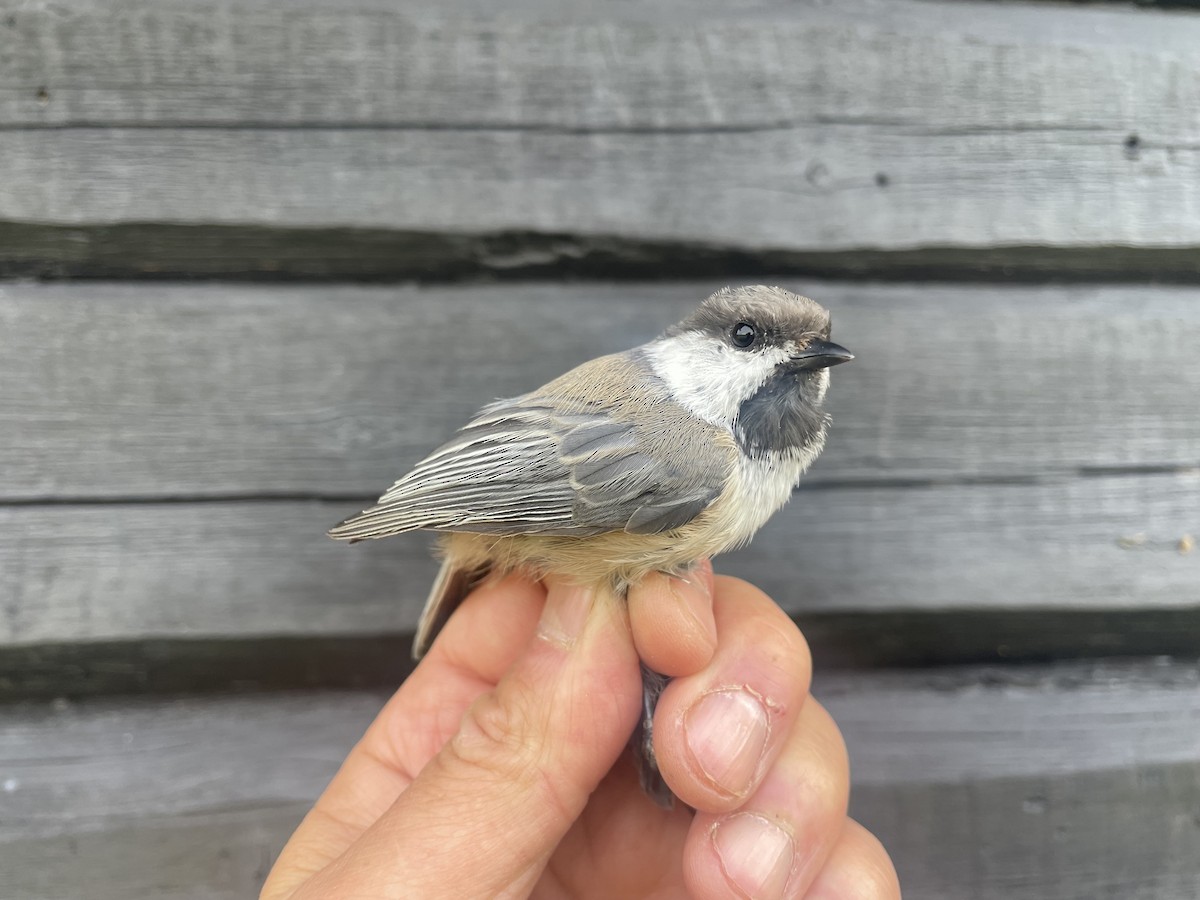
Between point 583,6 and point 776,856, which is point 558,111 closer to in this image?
point 583,6

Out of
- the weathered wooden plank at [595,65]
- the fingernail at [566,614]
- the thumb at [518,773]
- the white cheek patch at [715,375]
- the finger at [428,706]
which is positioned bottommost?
the finger at [428,706]

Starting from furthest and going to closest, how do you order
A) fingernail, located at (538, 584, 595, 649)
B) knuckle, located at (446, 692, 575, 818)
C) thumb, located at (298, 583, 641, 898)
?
fingernail, located at (538, 584, 595, 649)
knuckle, located at (446, 692, 575, 818)
thumb, located at (298, 583, 641, 898)

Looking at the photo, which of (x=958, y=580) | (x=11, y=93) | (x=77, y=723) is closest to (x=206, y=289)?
(x=11, y=93)

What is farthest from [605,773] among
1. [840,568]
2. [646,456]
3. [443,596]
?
[840,568]

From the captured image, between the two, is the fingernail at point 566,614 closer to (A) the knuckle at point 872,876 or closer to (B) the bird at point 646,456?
(B) the bird at point 646,456

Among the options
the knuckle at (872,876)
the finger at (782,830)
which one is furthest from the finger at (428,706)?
the knuckle at (872,876)

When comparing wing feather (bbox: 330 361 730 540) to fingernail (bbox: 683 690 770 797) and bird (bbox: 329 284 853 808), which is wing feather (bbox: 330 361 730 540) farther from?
fingernail (bbox: 683 690 770 797)

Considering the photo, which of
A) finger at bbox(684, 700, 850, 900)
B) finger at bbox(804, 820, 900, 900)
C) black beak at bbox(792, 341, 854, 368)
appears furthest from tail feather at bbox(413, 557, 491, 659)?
finger at bbox(804, 820, 900, 900)
